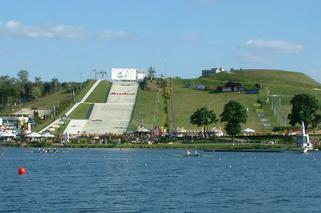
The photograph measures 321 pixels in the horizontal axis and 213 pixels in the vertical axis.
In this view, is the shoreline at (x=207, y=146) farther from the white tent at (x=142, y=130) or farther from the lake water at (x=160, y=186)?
the lake water at (x=160, y=186)

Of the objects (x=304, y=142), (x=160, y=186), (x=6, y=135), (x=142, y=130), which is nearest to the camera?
(x=160, y=186)

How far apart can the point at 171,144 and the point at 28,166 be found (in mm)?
58598

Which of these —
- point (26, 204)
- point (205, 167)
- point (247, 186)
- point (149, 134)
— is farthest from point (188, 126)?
point (26, 204)

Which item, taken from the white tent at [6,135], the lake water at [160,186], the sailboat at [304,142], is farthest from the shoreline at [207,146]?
the lake water at [160,186]

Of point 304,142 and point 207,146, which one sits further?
point 207,146

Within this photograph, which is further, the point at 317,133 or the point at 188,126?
the point at 188,126

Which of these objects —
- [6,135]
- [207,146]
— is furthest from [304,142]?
[6,135]

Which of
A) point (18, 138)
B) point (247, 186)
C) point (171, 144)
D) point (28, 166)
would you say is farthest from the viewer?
point (18, 138)

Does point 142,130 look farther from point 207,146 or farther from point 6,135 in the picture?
point 6,135

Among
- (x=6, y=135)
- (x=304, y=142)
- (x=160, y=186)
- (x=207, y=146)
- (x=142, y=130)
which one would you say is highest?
(x=142, y=130)

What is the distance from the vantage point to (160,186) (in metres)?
68.3

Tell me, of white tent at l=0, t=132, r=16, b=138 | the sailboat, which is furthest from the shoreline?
white tent at l=0, t=132, r=16, b=138

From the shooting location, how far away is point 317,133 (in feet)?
529

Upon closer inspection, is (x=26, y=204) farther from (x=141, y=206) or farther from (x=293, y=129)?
(x=293, y=129)
